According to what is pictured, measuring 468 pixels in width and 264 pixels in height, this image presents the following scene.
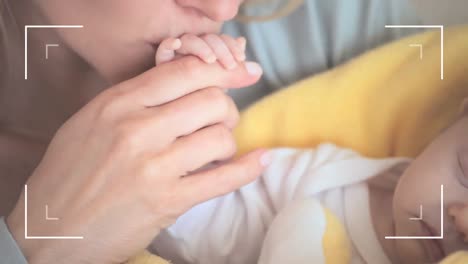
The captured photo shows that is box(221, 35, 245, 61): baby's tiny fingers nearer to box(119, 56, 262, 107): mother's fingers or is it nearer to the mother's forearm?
box(119, 56, 262, 107): mother's fingers

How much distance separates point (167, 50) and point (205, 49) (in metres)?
0.04

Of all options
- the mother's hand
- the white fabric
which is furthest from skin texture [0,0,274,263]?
the white fabric

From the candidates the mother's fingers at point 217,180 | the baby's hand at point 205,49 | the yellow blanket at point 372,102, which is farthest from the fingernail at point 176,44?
the yellow blanket at point 372,102

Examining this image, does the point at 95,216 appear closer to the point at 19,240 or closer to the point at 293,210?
the point at 19,240

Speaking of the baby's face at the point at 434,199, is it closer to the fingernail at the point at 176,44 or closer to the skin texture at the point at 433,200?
the skin texture at the point at 433,200

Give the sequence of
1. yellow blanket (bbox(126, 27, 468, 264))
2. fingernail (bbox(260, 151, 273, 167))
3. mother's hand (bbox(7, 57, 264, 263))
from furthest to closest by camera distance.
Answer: yellow blanket (bbox(126, 27, 468, 264)), fingernail (bbox(260, 151, 273, 167)), mother's hand (bbox(7, 57, 264, 263))

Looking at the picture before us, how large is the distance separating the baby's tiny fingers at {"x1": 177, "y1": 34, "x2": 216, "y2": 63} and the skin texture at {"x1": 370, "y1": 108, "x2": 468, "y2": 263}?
268 millimetres

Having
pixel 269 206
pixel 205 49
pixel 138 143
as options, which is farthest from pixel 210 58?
pixel 269 206

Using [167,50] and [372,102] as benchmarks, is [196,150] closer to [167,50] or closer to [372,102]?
[167,50]


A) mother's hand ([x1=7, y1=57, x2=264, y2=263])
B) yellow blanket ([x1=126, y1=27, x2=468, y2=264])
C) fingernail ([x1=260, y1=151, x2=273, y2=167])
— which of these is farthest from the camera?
yellow blanket ([x1=126, y1=27, x2=468, y2=264])

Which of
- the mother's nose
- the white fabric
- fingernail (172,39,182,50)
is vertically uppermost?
the mother's nose

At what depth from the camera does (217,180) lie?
70cm

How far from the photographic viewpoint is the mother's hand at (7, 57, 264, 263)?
655 mm

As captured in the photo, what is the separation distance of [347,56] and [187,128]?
1.19ft
